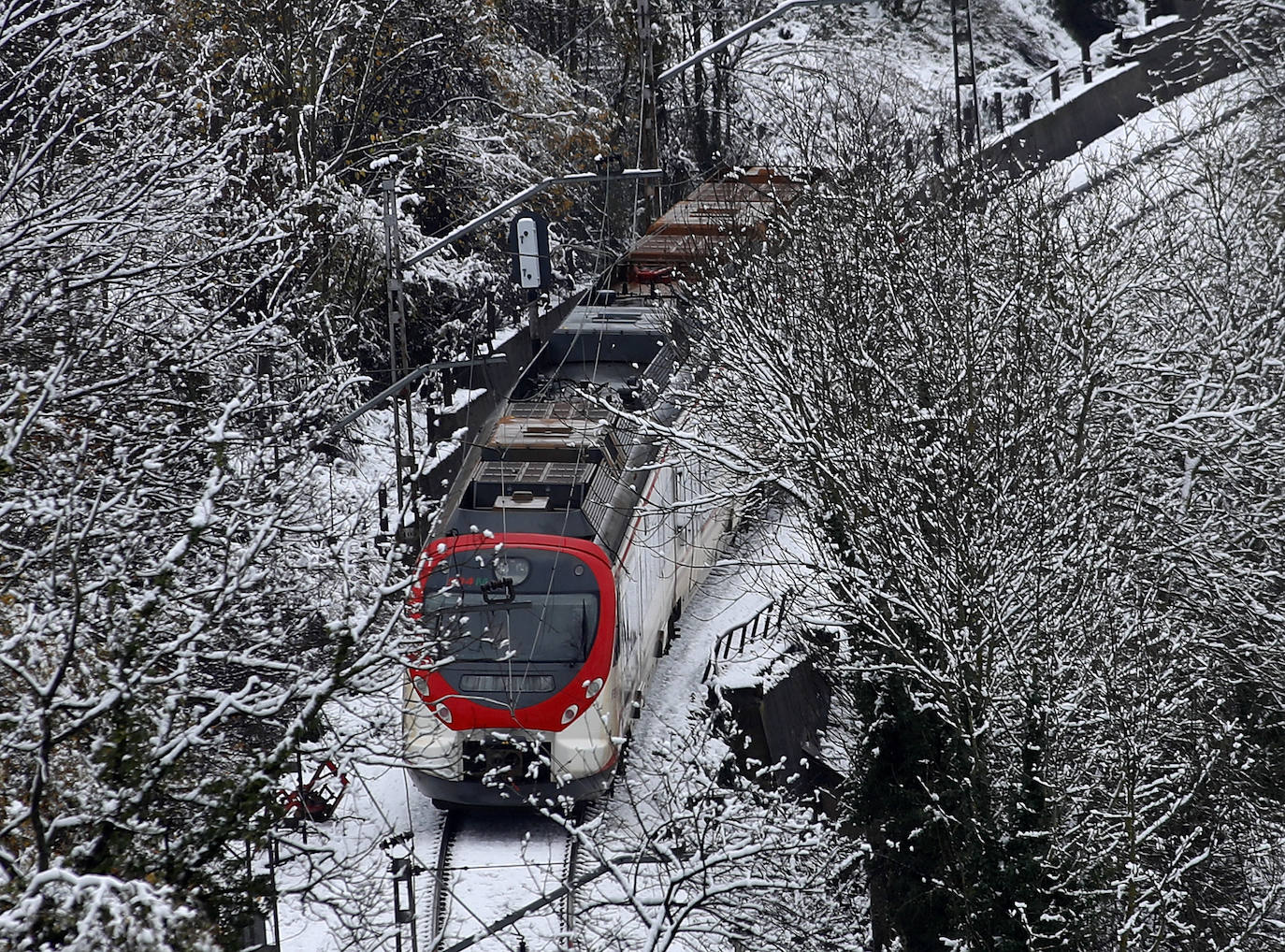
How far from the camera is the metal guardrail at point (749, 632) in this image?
17.1 meters

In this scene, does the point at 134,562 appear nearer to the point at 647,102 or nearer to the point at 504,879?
the point at 504,879

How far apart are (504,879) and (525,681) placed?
1.93 metres

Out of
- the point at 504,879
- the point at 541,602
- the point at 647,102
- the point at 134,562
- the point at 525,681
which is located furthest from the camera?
the point at 647,102

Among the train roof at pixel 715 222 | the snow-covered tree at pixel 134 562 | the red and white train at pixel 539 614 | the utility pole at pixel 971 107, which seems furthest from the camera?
the utility pole at pixel 971 107

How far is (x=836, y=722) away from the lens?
69.6ft

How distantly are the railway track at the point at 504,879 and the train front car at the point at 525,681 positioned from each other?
0.48 m

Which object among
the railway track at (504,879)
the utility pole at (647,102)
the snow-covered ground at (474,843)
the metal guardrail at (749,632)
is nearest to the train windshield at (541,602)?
the snow-covered ground at (474,843)

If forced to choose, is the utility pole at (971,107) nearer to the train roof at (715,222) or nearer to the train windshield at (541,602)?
the train roof at (715,222)

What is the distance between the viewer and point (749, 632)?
22562 millimetres

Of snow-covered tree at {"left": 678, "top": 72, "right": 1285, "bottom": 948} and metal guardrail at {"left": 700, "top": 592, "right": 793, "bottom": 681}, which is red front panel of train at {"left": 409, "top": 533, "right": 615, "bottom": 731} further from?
snow-covered tree at {"left": 678, "top": 72, "right": 1285, "bottom": 948}

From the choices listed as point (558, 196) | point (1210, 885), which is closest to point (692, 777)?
point (1210, 885)

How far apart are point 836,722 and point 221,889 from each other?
46.9 ft

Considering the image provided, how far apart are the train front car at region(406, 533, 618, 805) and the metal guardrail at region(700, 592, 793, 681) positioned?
2115mm

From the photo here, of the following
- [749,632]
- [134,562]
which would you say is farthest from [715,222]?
Answer: [134,562]
